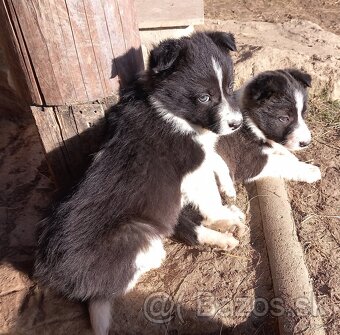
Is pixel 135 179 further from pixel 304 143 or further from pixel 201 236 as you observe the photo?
pixel 304 143

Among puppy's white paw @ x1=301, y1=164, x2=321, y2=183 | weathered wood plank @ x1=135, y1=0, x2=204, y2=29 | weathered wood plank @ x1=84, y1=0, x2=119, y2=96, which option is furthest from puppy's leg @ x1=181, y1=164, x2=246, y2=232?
weathered wood plank @ x1=135, y1=0, x2=204, y2=29

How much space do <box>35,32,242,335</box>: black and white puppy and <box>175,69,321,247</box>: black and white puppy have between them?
41cm

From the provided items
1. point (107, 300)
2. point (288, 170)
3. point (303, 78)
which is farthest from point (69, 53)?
point (288, 170)

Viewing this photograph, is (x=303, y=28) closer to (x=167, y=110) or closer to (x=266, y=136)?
(x=266, y=136)

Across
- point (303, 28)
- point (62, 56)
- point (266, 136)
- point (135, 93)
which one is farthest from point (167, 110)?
point (303, 28)

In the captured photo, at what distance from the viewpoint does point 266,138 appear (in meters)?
4.14

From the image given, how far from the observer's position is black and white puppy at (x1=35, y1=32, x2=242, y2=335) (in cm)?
303

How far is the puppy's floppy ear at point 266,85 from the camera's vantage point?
Result: 3779 millimetres

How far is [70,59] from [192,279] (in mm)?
1956

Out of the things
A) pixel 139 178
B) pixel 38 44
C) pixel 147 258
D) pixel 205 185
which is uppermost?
pixel 38 44

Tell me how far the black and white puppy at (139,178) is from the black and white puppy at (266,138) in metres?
0.41

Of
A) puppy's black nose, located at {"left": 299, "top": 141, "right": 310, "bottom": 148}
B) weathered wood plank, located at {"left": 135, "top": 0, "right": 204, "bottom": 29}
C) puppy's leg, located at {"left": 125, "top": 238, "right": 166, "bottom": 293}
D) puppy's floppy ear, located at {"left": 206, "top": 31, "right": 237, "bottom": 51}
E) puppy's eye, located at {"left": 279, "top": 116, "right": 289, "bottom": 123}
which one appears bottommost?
puppy's leg, located at {"left": 125, "top": 238, "right": 166, "bottom": 293}

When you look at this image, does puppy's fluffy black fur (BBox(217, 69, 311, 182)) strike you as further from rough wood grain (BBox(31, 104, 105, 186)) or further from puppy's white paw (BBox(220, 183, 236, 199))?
rough wood grain (BBox(31, 104, 105, 186))

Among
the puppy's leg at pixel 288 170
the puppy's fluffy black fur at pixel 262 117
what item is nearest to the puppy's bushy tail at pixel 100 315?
the puppy's fluffy black fur at pixel 262 117
